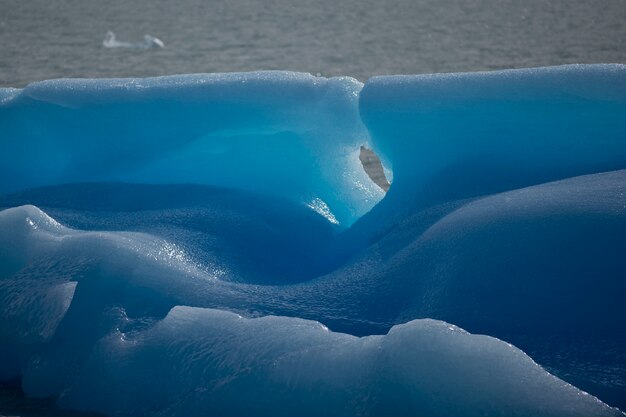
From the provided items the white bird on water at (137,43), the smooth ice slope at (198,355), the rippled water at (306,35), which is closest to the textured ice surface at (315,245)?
the smooth ice slope at (198,355)

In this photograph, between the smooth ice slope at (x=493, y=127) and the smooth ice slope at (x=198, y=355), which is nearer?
the smooth ice slope at (x=198, y=355)

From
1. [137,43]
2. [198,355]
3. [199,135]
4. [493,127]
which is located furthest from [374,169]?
[137,43]

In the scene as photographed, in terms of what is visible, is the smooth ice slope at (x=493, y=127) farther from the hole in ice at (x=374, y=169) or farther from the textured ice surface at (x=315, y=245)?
the hole in ice at (x=374, y=169)

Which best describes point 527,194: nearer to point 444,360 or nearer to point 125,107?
point 444,360

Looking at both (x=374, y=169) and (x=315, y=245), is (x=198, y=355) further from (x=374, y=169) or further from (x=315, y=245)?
(x=374, y=169)

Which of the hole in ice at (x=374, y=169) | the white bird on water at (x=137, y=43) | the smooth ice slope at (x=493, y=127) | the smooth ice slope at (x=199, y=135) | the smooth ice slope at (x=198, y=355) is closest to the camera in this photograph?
the smooth ice slope at (x=198, y=355)

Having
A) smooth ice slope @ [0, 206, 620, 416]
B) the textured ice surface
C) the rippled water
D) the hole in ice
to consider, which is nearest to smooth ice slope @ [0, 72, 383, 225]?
the textured ice surface
